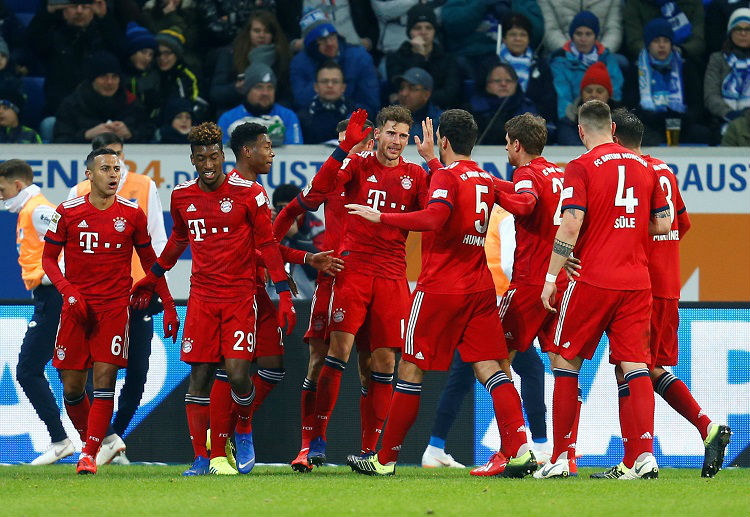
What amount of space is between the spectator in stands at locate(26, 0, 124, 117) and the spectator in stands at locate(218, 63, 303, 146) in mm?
1920

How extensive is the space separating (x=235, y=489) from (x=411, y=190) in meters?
2.55

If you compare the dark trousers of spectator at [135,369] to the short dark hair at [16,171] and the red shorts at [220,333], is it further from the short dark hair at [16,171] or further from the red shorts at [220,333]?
the short dark hair at [16,171]

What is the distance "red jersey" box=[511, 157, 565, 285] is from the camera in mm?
8891

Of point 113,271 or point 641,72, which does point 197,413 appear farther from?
point 641,72

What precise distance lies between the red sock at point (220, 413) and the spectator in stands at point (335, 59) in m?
6.09

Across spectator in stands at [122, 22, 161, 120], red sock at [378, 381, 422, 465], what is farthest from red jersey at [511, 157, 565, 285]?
spectator in stands at [122, 22, 161, 120]

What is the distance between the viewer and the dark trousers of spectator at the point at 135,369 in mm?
10156

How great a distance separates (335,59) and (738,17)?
466 centimetres

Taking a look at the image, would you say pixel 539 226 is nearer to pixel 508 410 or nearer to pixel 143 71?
pixel 508 410

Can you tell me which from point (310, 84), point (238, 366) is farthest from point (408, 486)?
point (310, 84)

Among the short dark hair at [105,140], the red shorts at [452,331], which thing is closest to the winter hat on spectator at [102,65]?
the short dark hair at [105,140]

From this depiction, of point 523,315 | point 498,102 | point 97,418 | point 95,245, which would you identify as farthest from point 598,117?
point 498,102

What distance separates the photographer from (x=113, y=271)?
9.23m

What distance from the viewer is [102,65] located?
13.9 meters
